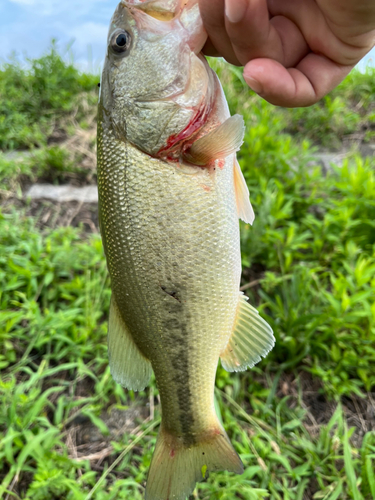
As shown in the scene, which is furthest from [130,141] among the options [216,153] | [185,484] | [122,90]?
[185,484]

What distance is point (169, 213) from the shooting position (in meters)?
1.15

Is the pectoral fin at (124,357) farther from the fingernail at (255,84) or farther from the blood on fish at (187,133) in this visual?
the fingernail at (255,84)

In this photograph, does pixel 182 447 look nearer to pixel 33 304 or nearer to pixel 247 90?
pixel 33 304

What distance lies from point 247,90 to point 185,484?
14.2 ft

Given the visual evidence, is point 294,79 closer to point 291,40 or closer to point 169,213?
point 291,40

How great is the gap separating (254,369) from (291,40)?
6.06 ft

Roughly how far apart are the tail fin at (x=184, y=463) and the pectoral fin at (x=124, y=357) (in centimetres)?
27

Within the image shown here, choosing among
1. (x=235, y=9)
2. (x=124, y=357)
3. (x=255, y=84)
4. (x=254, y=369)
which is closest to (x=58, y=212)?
(x=254, y=369)

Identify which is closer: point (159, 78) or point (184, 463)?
point (159, 78)

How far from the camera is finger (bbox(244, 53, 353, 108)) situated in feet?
3.83

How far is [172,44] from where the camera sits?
119cm

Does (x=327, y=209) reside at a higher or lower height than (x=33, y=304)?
higher

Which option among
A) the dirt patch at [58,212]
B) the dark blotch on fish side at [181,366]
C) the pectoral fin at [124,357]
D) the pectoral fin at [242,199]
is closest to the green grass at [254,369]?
the dirt patch at [58,212]

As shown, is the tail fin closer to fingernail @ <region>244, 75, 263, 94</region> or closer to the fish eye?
fingernail @ <region>244, 75, 263, 94</region>
